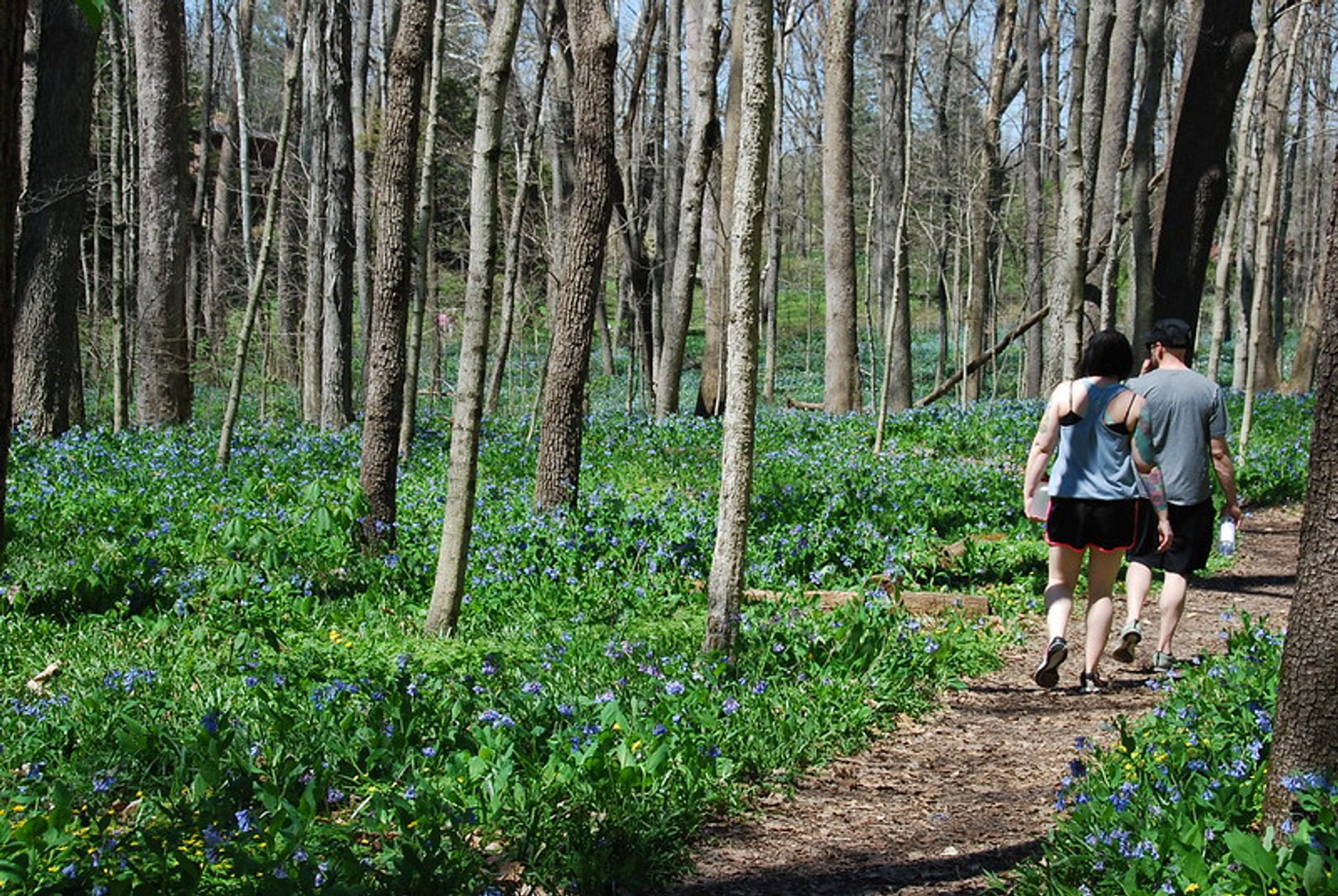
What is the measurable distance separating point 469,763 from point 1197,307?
11.2 m

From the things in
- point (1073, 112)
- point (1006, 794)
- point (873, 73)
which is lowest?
point (1006, 794)

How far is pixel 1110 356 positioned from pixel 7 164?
16.0ft

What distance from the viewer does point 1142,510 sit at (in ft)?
19.9

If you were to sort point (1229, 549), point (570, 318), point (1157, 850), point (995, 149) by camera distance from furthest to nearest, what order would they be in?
point (995, 149) < point (570, 318) < point (1229, 549) < point (1157, 850)

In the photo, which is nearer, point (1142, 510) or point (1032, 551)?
point (1142, 510)

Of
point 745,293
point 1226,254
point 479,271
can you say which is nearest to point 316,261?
point 1226,254

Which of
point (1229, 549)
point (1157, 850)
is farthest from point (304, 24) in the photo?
point (1157, 850)

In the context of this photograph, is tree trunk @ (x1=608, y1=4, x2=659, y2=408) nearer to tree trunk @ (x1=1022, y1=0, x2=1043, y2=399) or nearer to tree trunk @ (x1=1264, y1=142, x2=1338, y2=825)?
tree trunk @ (x1=1022, y1=0, x2=1043, y2=399)

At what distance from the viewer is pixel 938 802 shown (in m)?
4.62

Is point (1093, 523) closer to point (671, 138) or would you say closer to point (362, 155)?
point (362, 155)

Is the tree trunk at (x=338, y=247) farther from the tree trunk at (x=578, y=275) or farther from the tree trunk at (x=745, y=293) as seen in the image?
the tree trunk at (x=745, y=293)

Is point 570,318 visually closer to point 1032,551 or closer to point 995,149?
point 1032,551

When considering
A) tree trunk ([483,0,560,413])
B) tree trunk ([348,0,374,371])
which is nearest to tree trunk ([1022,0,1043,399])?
tree trunk ([348,0,374,371])

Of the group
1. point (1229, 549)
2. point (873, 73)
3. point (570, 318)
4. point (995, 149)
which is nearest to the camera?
point (1229, 549)
